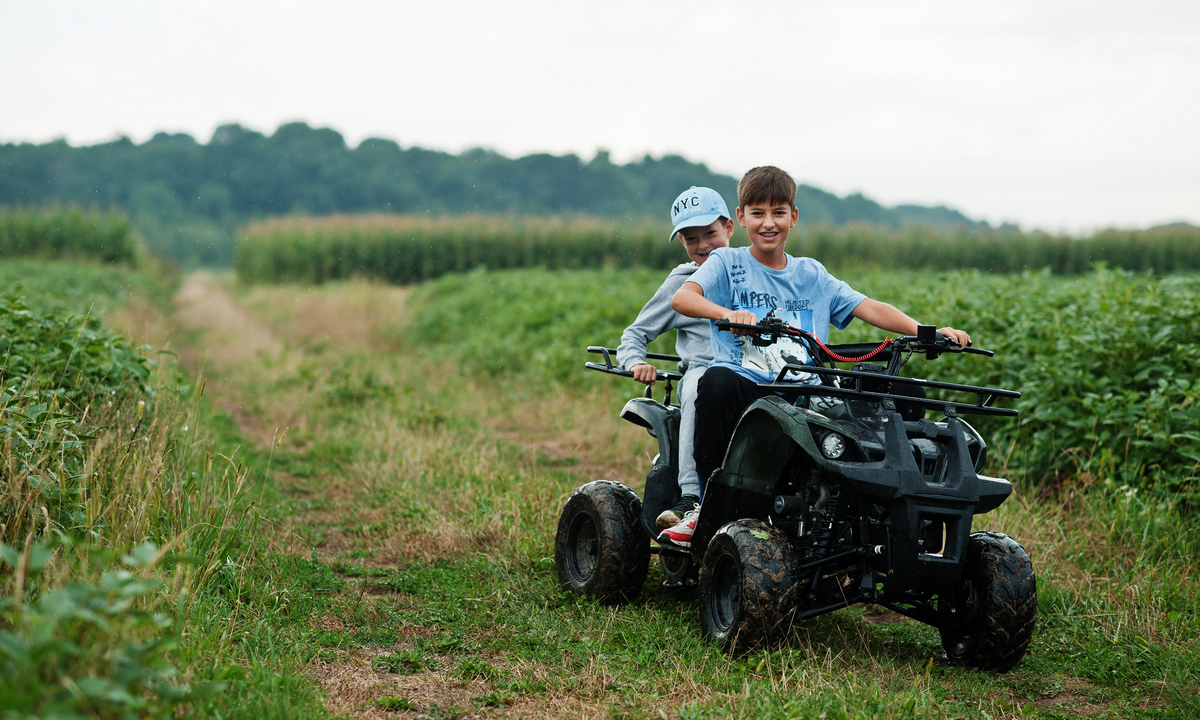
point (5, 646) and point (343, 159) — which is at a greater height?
point (343, 159)

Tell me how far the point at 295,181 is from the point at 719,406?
153 feet

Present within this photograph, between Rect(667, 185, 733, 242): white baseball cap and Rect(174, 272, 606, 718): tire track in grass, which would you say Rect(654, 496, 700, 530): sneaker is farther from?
Rect(667, 185, 733, 242): white baseball cap

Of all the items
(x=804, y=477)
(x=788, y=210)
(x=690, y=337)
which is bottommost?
(x=804, y=477)

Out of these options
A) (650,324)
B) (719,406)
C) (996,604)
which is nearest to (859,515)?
(996,604)

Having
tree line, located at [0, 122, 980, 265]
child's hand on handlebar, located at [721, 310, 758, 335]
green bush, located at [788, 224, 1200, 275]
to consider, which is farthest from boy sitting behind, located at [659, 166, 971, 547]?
tree line, located at [0, 122, 980, 265]

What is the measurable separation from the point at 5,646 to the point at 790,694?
2.51 metres

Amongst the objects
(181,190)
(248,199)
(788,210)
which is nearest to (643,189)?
(248,199)

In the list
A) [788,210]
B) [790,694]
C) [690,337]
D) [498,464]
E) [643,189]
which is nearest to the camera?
[790,694]

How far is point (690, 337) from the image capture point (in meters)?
4.84

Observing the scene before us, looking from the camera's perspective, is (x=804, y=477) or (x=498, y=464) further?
(x=498, y=464)

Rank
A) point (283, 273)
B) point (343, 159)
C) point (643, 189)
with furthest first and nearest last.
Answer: point (343, 159), point (643, 189), point (283, 273)

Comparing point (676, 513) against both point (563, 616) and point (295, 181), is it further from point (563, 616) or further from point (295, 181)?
point (295, 181)

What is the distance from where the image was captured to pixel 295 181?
4706 cm

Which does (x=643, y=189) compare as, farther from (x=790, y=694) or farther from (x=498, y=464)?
(x=790, y=694)
